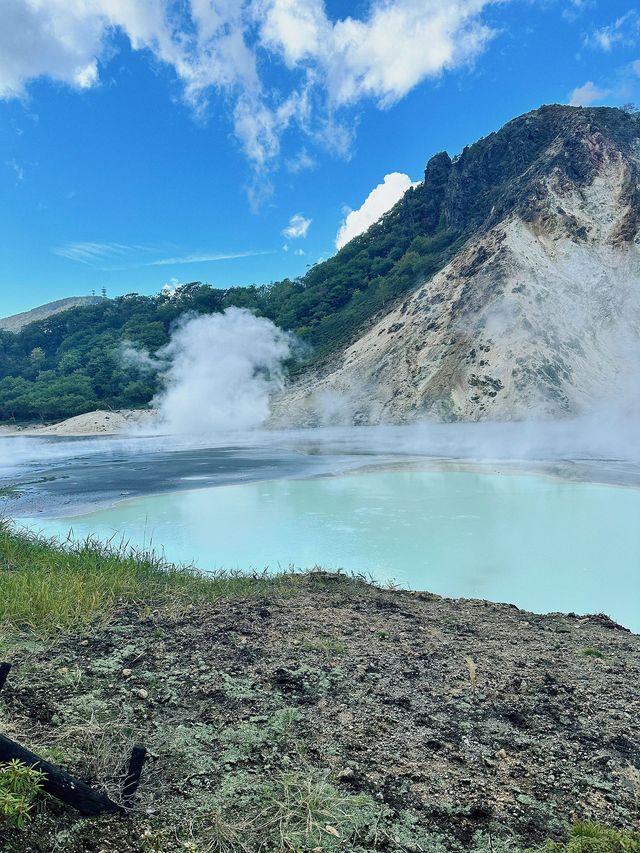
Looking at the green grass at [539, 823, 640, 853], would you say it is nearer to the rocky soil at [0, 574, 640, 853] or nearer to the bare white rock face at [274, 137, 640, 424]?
the rocky soil at [0, 574, 640, 853]

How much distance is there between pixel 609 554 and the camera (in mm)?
9531

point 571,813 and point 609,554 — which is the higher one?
point 571,813

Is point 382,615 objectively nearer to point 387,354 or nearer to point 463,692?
point 463,692

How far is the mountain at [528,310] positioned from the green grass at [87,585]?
29693mm

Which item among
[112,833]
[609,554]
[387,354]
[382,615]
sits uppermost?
[387,354]

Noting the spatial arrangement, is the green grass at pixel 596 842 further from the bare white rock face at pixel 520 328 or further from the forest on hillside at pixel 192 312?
the forest on hillside at pixel 192 312

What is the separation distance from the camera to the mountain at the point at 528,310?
117ft

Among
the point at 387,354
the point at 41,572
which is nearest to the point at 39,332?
the point at 387,354

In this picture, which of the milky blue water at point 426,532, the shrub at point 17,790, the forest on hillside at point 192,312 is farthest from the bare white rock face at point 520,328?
the shrub at point 17,790

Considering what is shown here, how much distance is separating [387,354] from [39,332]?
2625 inches

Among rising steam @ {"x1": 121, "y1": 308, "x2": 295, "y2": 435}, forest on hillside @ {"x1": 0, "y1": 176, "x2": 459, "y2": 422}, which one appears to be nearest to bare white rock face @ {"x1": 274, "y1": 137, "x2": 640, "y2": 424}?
rising steam @ {"x1": 121, "y1": 308, "x2": 295, "y2": 435}

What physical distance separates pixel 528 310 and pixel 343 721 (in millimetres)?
39268

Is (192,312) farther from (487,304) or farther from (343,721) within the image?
(343,721)

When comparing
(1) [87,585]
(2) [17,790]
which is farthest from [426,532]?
(2) [17,790]
